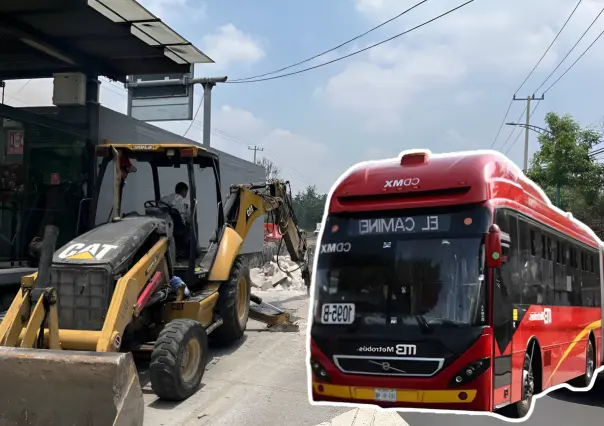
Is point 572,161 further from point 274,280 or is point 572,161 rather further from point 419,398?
point 419,398

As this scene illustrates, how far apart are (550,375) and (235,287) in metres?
5.02

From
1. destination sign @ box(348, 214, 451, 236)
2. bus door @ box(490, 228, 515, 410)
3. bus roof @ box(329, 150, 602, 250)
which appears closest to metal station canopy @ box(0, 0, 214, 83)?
bus roof @ box(329, 150, 602, 250)

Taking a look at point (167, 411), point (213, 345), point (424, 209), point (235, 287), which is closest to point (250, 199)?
point (235, 287)

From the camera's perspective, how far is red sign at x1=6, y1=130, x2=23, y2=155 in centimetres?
1079

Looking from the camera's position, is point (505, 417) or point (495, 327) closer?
point (495, 327)

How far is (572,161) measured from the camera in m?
24.2

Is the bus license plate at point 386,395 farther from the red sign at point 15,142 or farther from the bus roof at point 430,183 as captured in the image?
the red sign at point 15,142

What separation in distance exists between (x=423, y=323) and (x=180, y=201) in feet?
16.6

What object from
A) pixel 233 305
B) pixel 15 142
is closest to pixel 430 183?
pixel 233 305

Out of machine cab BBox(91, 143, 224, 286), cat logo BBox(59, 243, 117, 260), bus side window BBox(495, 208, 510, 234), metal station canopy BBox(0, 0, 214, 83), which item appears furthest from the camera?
metal station canopy BBox(0, 0, 214, 83)

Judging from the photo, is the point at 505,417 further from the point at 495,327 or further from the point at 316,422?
the point at 316,422

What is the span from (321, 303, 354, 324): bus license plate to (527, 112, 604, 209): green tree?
2119cm

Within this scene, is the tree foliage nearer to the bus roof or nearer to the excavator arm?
the excavator arm

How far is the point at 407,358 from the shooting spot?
18.0 feet
